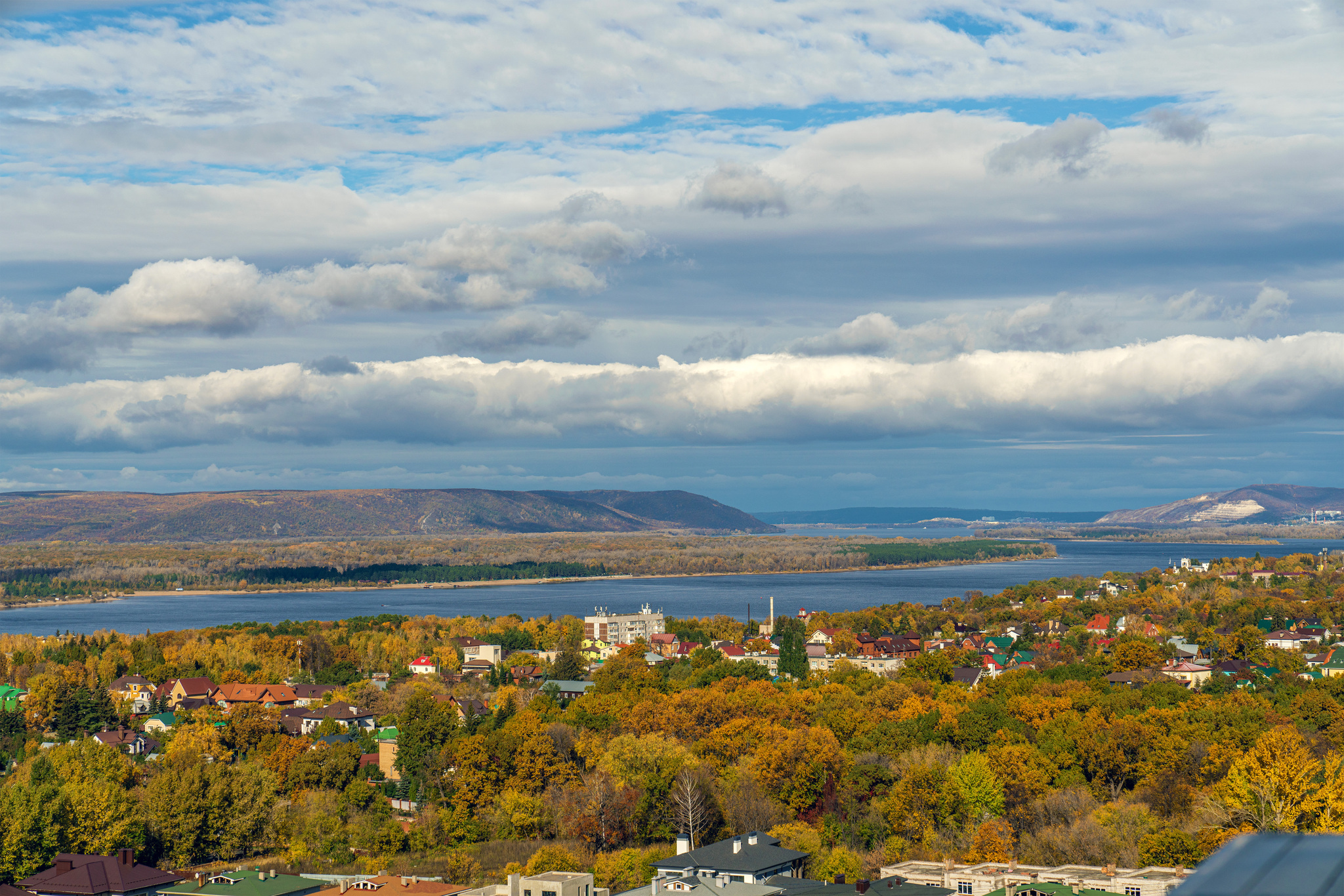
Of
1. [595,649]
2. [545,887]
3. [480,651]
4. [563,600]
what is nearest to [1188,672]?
[595,649]

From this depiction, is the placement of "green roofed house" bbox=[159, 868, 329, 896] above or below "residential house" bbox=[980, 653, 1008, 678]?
above

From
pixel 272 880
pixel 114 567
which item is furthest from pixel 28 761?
pixel 114 567

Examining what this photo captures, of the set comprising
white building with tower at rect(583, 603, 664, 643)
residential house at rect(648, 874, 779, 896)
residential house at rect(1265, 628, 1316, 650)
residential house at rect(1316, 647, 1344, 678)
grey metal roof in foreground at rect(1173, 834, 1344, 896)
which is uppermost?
grey metal roof in foreground at rect(1173, 834, 1344, 896)

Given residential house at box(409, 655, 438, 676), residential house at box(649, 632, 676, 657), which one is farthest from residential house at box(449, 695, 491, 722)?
residential house at box(649, 632, 676, 657)

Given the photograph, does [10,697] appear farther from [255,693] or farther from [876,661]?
[876,661]

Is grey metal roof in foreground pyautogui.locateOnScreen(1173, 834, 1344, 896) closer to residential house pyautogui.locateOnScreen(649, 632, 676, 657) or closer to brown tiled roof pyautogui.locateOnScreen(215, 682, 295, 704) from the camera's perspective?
brown tiled roof pyautogui.locateOnScreen(215, 682, 295, 704)

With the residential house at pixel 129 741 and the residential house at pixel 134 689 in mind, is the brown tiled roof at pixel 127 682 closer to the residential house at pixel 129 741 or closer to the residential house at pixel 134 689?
the residential house at pixel 134 689
